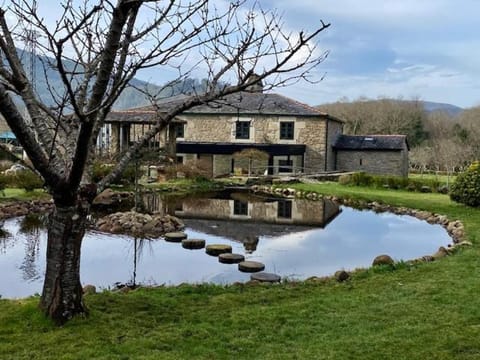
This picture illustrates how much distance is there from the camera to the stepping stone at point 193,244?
10555 millimetres

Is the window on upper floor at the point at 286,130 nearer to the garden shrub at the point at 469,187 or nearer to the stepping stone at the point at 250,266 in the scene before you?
the garden shrub at the point at 469,187

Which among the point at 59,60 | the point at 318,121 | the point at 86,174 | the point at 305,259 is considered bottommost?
the point at 305,259

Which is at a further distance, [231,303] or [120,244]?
[120,244]

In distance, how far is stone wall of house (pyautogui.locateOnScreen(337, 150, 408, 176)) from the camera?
28.4m

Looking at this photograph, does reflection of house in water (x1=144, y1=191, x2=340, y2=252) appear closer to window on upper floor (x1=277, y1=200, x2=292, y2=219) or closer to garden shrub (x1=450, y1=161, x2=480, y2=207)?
window on upper floor (x1=277, y1=200, x2=292, y2=219)

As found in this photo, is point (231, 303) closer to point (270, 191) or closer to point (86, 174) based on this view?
point (86, 174)

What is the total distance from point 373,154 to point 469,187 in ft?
44.4

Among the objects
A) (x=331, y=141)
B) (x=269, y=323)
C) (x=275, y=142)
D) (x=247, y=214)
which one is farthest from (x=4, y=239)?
(x=331, y=141)

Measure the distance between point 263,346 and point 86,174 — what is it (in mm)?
2496

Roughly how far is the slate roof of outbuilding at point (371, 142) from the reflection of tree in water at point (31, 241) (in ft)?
66.4

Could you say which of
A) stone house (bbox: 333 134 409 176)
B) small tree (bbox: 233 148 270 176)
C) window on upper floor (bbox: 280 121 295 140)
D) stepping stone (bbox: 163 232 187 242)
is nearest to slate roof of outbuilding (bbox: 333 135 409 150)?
stone house (bbox: 333 134 409 176)

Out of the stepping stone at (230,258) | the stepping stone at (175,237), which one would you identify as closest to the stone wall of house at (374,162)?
the stepping stone at (175,237)

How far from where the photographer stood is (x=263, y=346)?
174 inches

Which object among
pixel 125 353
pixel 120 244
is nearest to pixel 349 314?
pixel 125 353
